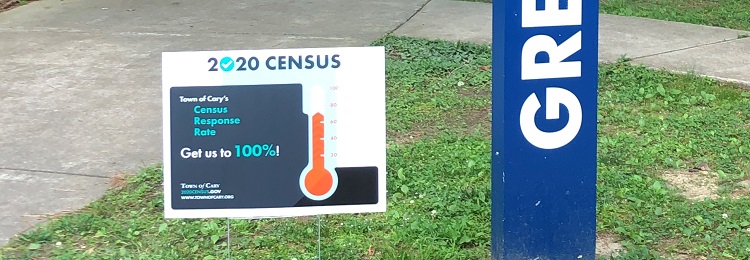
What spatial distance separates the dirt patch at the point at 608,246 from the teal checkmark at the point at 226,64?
5.95 ft

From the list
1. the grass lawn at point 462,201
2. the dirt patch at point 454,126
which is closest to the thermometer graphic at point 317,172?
the grass lawn at point 462,201

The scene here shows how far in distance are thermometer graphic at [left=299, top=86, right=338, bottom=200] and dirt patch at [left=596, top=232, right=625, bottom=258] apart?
1329 millimetres

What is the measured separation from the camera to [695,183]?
16.7 ft

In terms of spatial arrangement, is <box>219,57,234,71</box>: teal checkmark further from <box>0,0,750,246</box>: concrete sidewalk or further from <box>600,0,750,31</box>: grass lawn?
<box>600,0,750,31</box>: grass lawn

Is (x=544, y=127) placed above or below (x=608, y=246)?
above

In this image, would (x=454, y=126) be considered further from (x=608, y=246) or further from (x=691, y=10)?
(x=691, y=10)

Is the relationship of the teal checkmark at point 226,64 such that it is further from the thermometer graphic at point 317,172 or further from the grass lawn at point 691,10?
the grass lawn at point 691,10

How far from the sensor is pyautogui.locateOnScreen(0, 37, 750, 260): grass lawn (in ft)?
14.0

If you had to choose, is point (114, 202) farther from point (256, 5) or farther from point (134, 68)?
point (256, 5)

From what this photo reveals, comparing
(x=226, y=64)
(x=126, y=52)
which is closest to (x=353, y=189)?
(x=226, y=64)

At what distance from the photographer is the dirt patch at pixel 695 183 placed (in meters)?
4.93

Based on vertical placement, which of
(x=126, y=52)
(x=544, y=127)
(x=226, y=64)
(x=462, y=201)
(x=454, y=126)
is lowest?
(x=462, y=201)

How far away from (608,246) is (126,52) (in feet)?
15.3

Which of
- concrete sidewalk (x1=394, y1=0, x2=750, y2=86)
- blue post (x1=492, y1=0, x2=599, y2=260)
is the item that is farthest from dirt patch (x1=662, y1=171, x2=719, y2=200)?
concrete sidewalk (x1=394, y1=0, x2=750, y2=86)
